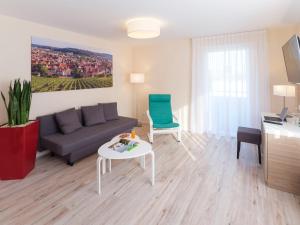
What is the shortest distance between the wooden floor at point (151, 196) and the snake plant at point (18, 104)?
0.84 m

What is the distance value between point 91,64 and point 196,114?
282 centimetres

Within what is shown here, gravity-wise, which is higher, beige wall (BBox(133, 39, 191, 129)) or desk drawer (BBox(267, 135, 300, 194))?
beige wall (BBox(133, 39, 191, 129))

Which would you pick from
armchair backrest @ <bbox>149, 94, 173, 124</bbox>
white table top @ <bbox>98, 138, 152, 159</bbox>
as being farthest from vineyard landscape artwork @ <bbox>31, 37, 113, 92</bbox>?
white table top @ <bbox>98, 138, 152, 159</bbox>

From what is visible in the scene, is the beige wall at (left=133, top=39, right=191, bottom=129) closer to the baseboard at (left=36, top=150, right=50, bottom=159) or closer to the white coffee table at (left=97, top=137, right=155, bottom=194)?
the white coffee table at (left=97, top=137, right=155, bottom=194)

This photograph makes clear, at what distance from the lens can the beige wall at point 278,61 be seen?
3.63m

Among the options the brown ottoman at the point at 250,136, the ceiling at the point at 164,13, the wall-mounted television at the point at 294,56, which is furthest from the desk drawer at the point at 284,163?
the ceiling at the point at 164,13

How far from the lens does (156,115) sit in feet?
14.9

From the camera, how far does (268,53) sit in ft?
12.4

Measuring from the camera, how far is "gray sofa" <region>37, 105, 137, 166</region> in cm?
284

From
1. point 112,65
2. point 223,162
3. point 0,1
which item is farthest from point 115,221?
point 112,65

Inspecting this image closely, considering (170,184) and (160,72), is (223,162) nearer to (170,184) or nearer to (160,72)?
(170,184)

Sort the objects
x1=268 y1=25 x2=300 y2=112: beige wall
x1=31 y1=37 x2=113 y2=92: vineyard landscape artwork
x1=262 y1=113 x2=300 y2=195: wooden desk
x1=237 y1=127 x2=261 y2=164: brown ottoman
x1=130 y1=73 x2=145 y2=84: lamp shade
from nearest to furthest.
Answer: x1=262 y1=113 x2=300 y2=195: wooden desk
x1=237 y1=127 x2=261 y2=164: brown ottoman
x1=31 y1=37 x2=113 y2=92: vineyard landscape artwork
x1=268 y1=25 x2=300 y2=112: beige wall
x1=130 y1=73 x2=145 y2=84: lamp shade

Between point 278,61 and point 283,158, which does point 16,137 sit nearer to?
point 283,158

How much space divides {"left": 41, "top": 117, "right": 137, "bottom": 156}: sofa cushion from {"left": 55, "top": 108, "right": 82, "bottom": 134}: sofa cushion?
3.9 inches
